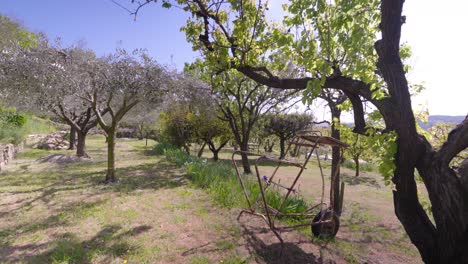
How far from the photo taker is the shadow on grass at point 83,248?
12.5ft

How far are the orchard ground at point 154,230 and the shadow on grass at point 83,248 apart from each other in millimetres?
13

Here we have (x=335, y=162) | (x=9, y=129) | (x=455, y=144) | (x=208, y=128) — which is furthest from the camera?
(x=208, y=128)

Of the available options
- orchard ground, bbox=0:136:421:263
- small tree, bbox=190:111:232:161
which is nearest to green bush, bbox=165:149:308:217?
orchard ground, bbox=0:136:421:263

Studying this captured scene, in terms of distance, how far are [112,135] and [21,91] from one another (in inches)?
97.7

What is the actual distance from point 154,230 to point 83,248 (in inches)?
44.9

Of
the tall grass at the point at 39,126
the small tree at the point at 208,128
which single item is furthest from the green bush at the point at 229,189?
the tall grass at the point at 39,126

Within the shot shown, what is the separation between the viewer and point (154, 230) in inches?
195

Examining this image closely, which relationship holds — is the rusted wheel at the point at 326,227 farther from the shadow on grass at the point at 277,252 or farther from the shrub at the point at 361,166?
the shrub at the point at 361,166

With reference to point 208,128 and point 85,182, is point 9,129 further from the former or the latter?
point 208,128

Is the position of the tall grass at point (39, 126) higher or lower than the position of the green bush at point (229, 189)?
higher

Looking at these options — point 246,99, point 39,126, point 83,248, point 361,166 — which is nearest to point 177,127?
point 246,99

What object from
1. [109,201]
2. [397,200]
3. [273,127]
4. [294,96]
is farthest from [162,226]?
[273,127]

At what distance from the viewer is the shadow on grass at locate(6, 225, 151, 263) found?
12.5 ft

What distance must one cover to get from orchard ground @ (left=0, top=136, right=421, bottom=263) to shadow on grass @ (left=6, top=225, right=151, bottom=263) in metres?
0.01
